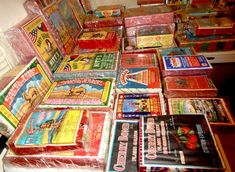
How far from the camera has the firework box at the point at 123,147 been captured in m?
0.84

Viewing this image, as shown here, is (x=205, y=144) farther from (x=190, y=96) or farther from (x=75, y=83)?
(x=75, y=83)

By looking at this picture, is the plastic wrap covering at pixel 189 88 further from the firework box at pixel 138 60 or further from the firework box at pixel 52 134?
the firework box at pixel 52 134

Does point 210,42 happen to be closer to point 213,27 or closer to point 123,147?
point 213,27

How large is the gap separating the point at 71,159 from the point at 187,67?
93 centimetres

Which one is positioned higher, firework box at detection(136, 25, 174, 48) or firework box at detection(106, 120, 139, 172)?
firework box at detection(136, 25, 174, 48)

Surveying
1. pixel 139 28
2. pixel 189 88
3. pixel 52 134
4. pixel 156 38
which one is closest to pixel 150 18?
pixel 139 28

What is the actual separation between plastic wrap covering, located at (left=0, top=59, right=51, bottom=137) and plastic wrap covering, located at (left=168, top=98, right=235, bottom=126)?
81 cm

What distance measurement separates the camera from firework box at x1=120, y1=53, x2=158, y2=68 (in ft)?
4.73

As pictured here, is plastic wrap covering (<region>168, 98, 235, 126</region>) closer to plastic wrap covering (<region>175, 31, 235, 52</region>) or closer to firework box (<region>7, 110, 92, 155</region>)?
firework box (<region>7, 110, 92, 155</region>)

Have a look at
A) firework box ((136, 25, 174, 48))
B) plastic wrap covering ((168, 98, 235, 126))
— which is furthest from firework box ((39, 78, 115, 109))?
firework box ((136, 25, 174, 48))

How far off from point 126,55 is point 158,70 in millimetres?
357

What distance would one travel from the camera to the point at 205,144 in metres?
0.82

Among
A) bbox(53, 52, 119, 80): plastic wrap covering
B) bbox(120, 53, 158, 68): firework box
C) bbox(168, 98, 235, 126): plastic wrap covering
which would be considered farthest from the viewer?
bbox(120, 53, 158, 68): firework box

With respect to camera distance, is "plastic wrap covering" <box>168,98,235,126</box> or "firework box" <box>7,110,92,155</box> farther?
"plastic wrap covering" <box>168,98,235,126</box>
